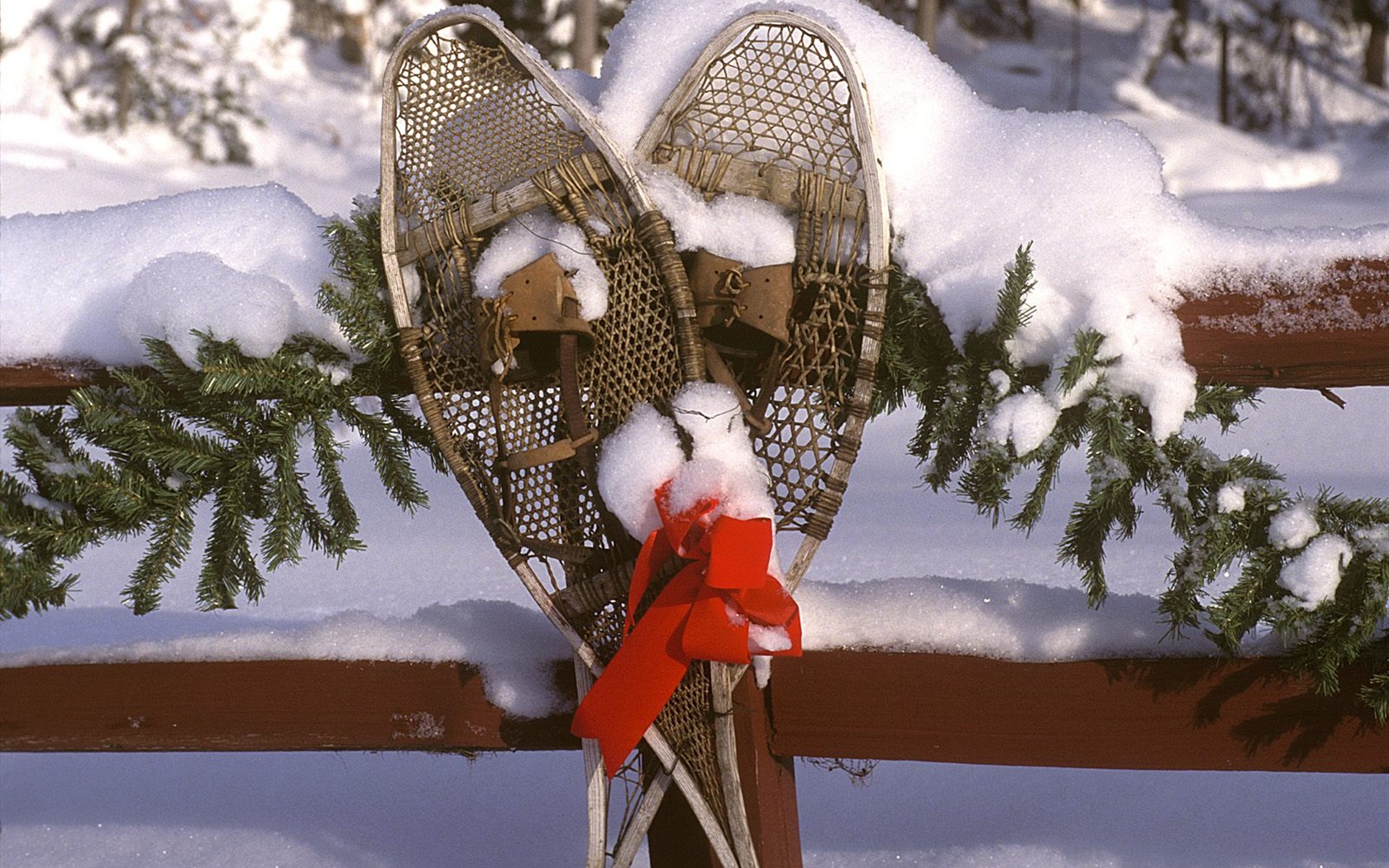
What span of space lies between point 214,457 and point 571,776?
3.82 feet

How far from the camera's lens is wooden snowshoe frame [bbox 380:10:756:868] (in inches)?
52.8

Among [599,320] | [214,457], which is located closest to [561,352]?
[599,320]

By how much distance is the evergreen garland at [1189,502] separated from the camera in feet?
4.00

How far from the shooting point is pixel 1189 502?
126 centimetres

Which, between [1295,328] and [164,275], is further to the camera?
[164,275]

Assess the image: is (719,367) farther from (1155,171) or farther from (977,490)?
(1155,171)

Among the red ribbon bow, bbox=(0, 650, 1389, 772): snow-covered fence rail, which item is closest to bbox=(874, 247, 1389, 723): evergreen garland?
bbox=(0, 650, 1389, 772): snow-covered fence rail

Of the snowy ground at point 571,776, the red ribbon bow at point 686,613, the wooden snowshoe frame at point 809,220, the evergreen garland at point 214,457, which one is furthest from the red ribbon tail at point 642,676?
the evergreen garland at point 214,457

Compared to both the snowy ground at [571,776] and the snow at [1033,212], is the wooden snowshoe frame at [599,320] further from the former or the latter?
the snowy ground at [571,776]

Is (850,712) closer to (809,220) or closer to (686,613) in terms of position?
(686,613)

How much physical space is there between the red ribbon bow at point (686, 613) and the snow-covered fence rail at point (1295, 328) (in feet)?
1.69

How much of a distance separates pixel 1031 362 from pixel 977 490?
6.0 inches

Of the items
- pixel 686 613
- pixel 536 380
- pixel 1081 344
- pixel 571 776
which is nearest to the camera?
pixel 1081 344

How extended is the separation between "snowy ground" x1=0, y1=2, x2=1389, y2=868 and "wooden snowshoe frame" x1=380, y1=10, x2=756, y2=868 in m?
0.27
